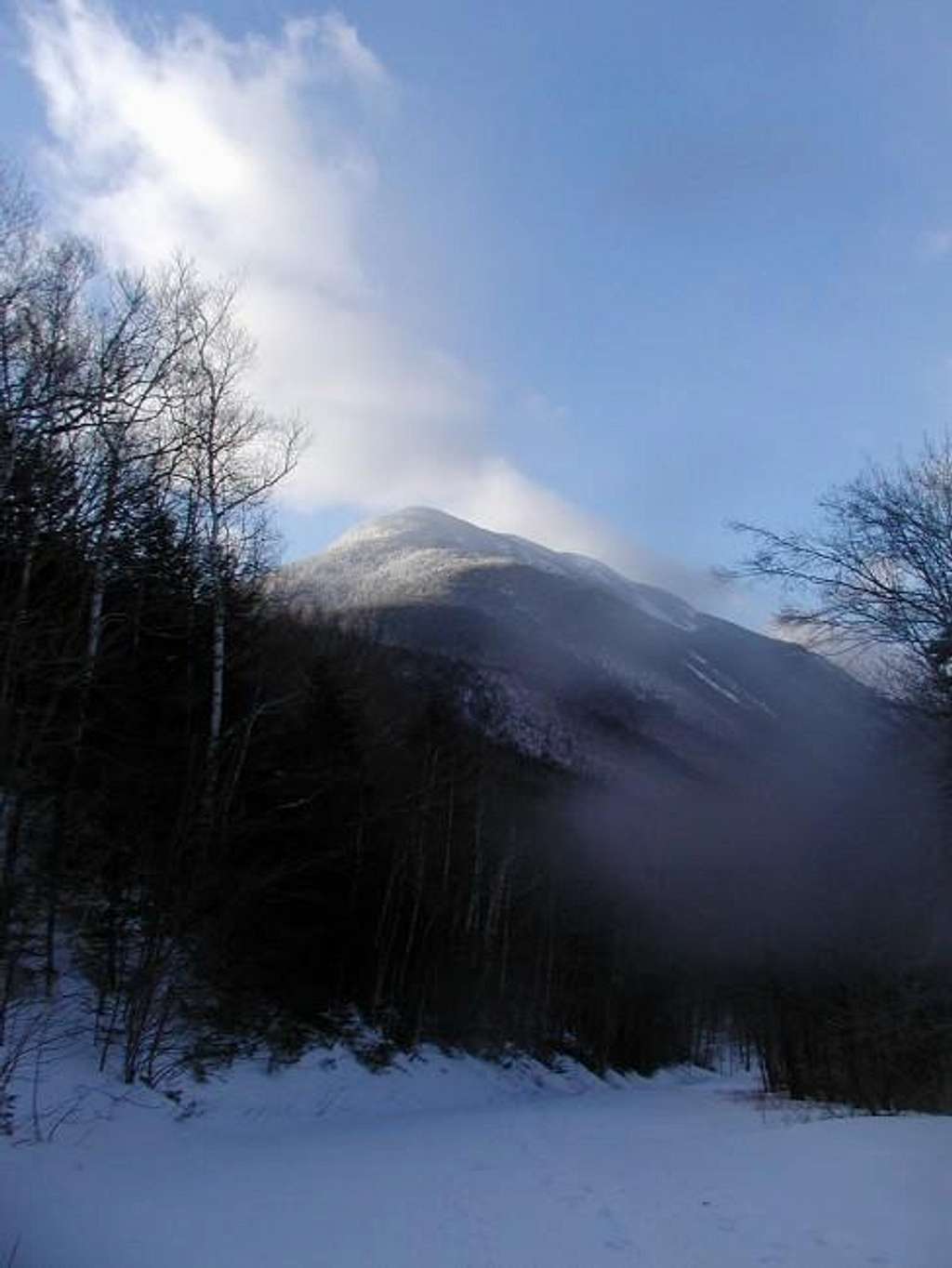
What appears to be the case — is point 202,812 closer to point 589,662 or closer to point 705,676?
point 705,676

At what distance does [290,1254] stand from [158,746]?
561 inches

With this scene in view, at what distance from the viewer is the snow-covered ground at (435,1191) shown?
8617 mm

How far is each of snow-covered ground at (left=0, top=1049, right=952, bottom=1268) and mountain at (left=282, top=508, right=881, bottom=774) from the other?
287 inches

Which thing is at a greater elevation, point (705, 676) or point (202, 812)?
point (705, 676)

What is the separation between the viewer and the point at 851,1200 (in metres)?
10.2

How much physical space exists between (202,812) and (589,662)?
6906 cm

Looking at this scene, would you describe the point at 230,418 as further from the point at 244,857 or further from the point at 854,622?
the point at 854,622

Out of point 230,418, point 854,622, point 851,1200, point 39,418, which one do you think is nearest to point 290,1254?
point 851,1200

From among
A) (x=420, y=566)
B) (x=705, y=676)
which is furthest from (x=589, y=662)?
(x=420, y=566)

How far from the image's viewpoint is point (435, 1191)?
478 inches

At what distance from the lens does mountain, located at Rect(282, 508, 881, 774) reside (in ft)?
77.2

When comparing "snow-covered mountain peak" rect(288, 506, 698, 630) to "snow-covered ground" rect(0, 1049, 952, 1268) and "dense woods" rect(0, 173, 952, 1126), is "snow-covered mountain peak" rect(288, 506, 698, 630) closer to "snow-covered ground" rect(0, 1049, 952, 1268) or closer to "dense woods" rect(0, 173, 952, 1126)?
"dense woods" rect(0, 173, 952, 1126)

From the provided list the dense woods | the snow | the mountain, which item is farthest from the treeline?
the snow

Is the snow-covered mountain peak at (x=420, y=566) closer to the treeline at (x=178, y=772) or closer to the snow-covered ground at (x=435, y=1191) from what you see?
the treeline at (x=178, y=772)
